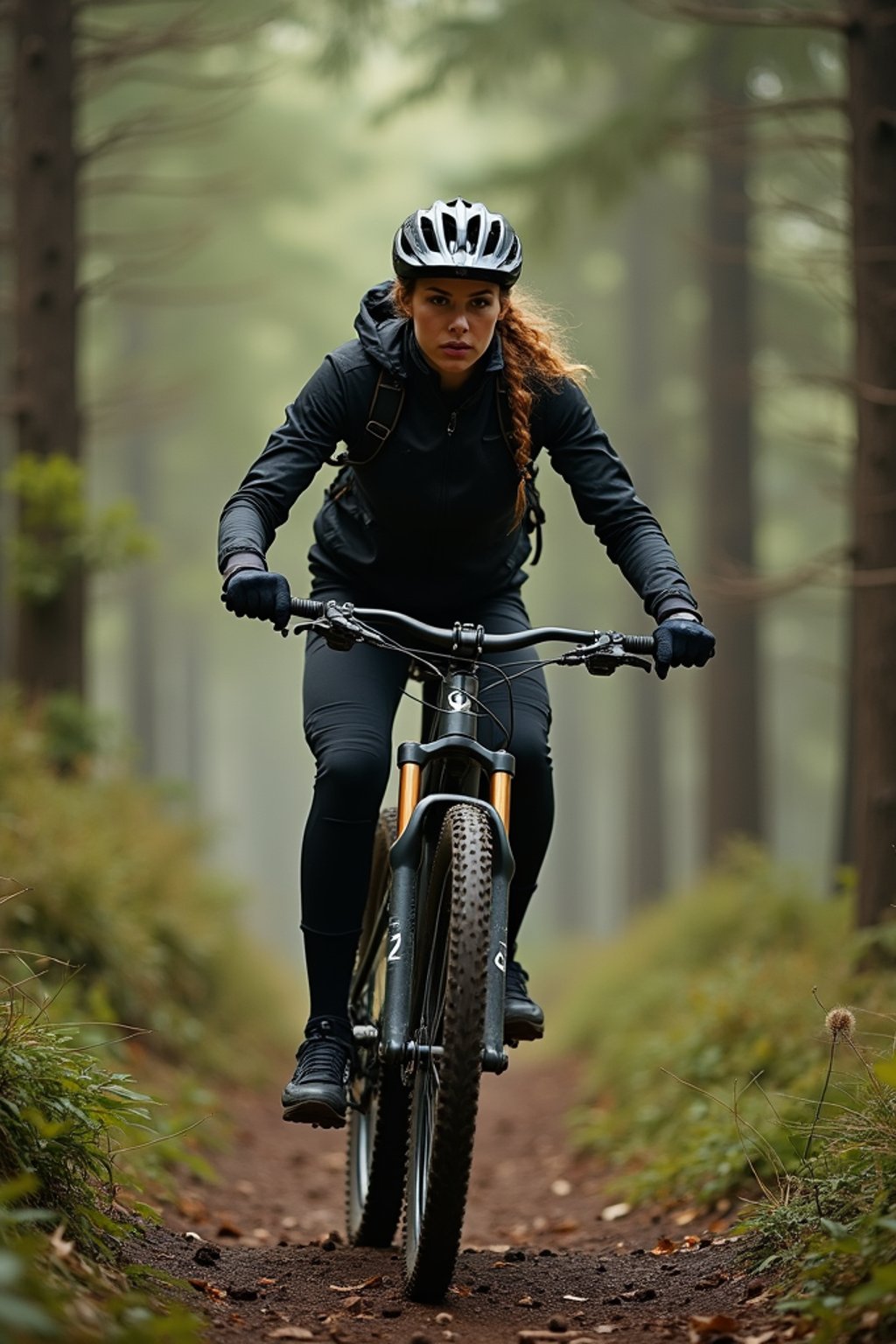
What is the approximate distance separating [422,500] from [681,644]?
3.16 ft

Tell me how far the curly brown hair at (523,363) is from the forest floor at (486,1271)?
2.31 metres

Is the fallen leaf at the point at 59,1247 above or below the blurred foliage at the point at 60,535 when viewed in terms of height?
below

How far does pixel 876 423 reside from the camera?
8500mm

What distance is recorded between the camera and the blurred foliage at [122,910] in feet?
26.6

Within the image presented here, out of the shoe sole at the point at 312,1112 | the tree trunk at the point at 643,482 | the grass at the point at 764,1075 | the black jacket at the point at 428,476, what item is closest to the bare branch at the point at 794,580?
the grass at the point at 764,1075

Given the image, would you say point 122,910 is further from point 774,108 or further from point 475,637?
point 774,108

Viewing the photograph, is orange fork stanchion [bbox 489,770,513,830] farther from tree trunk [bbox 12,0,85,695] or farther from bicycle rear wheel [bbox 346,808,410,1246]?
tree trunk [bbox 12,0,85,695]

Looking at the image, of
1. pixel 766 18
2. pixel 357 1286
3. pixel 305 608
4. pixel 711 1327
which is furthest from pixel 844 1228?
pixel 766 18

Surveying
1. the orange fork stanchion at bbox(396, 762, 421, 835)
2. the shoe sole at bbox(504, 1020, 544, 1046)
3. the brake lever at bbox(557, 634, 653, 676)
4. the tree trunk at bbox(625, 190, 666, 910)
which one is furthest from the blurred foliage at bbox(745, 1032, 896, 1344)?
the tree trunk at bbox(625, 190, 666, 910)

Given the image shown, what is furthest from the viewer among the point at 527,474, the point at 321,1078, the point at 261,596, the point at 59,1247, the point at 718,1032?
the point at 718,1032

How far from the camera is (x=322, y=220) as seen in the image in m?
27.2

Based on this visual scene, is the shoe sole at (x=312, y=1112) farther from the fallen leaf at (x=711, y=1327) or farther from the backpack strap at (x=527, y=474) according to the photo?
the backpack strap at (x=527, y=474)

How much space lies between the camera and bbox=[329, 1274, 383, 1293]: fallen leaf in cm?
436

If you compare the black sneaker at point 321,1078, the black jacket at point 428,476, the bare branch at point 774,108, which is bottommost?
the black sneaker at point 321,1078
